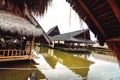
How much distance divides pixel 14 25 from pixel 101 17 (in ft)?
28.2

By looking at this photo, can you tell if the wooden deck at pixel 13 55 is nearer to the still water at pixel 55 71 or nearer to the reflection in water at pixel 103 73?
the still water at pixel 55 71

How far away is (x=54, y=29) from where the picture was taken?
45.5 meters

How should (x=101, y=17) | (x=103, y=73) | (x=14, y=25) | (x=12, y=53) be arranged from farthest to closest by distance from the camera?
1. (x=12, y=53)
2. (x=103, y=73)
3. (x=14, y=25)
4. (x=101, y=17)

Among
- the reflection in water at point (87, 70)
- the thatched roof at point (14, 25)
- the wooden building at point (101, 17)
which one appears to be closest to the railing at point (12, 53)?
the thatched roof at point (14, 25)

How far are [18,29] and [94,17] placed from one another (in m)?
8.52

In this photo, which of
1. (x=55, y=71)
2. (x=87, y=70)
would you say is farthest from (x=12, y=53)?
(x=87, y=70)

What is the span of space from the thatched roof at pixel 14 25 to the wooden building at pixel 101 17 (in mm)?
8007

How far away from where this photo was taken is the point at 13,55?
36.7ft

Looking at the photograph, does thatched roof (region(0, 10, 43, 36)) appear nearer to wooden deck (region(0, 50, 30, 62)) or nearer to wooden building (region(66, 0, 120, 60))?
wooden deck (region(0, 50, 30, 62))

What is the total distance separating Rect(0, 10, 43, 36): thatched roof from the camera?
30.9 ft

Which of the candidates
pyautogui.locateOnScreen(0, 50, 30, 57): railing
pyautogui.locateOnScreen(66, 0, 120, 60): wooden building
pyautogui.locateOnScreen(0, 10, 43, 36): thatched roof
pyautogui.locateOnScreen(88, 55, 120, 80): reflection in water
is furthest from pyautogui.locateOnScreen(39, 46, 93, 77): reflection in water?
pyautogui.locateOnScreen(66, 0, 120, 60): wooden building

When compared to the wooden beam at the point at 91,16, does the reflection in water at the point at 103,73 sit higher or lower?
lower

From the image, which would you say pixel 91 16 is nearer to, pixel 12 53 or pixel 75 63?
pixel 12 53

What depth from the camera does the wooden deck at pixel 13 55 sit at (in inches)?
404
